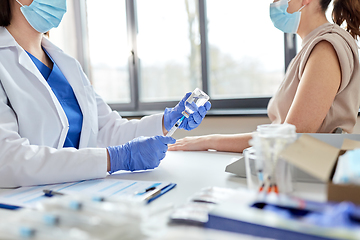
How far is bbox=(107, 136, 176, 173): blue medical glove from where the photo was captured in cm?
95

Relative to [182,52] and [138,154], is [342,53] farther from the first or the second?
[182,52]

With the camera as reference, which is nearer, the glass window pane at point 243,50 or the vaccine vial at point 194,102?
the vaccine vial at point 194,102

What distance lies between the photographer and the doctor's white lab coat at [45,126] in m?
0.87

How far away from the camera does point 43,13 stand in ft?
4.33

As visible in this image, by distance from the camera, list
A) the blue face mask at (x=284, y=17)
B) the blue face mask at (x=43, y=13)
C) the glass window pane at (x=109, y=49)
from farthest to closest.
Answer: the glass window pane at (x=109, y=49)
the blue face mask at (x=284, y=17)
the blue face mask at (x=43, y=13)

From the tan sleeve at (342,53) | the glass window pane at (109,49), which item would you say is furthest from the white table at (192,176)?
the glass window pane at (109,49)

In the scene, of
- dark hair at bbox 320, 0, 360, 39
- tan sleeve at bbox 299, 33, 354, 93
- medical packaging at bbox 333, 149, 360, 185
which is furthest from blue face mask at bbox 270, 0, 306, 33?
medical packaging at bbox 333, 149, 360, 185

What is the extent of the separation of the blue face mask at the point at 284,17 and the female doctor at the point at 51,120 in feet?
2.16

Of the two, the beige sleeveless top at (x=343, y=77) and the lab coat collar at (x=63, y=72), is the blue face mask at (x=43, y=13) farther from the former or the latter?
the beige sleeveless top at (x=343, y=77)

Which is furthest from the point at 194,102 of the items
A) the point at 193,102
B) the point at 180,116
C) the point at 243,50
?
the point at 243,50

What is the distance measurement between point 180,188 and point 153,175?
192mm

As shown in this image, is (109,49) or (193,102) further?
(109,49)

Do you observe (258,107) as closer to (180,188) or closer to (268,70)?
(268,70)

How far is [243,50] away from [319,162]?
7.51ft
